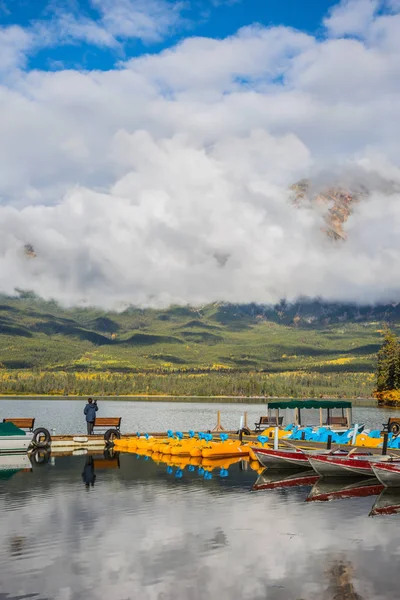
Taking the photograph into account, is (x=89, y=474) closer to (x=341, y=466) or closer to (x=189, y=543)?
(x=341, y=466)

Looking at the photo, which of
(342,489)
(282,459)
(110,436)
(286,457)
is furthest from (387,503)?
(110,436)

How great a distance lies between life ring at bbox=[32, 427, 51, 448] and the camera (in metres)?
59.9

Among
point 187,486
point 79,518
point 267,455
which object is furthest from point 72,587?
point 267,455

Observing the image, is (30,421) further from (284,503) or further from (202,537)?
(202,537)

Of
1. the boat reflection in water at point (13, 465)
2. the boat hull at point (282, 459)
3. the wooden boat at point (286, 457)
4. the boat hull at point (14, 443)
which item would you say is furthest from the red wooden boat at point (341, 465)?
the boat hull at point (14, 443)

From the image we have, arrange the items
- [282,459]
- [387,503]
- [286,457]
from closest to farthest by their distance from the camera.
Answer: [387,503]
[286,457]
[282,459]

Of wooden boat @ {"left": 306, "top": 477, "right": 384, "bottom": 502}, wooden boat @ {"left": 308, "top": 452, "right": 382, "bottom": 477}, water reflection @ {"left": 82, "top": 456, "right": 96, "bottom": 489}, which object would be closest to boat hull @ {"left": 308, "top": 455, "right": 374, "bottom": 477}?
wooden boat @ {"left": 308, "top": 452, "right": 382, "bottom": 477}

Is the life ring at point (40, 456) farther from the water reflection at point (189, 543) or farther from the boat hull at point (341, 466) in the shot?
the boat hull at point (341, 466)

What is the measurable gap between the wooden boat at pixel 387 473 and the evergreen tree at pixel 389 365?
13531 centimetres

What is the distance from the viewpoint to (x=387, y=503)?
110ft

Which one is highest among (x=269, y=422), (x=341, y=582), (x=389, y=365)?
(x=389, y=365)

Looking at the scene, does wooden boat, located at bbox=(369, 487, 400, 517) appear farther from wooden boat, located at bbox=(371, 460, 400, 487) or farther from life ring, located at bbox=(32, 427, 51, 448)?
life ring, located at bbox=(32, 427, 51, 448)

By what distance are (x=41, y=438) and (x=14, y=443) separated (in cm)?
526

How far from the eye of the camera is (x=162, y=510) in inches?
1248
